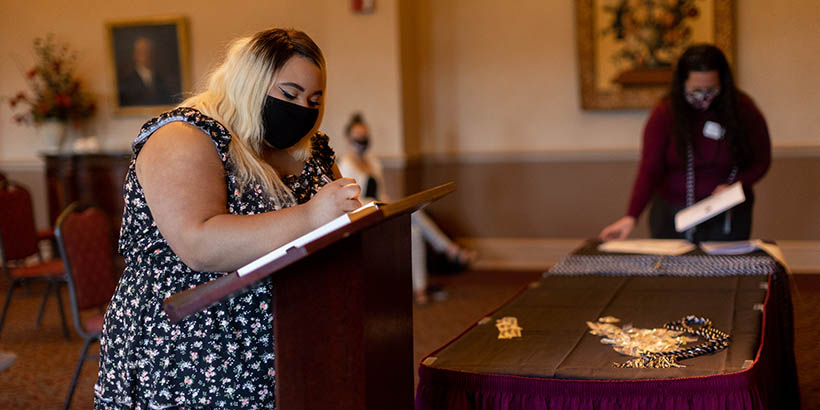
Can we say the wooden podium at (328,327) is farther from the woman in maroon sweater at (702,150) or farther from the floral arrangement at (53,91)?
the floral arrangement at (53,91)

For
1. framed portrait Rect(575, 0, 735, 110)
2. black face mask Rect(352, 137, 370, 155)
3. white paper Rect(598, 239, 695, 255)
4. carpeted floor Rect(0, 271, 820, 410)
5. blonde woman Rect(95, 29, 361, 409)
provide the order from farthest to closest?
framed portrait Rect(575, 0, 735, 110) → black face mask Rect(352, 137, 370, 155) → carpeted floor Rect(0, 271, 820, 410) → white paper Rect(598, 239, 695, 255) → blonde woman Rect(95, 29, 361, 409)

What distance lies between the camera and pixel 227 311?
1.55 meters

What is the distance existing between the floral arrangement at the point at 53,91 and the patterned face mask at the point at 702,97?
5766 millimetres

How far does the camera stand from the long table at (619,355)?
6.21ft

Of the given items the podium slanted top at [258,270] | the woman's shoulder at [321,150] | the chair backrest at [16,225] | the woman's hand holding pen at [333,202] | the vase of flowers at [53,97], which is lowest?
the chair backrest at [16,225]

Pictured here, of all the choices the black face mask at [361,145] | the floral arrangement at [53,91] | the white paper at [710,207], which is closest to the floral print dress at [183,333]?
the white paper at [710,207]

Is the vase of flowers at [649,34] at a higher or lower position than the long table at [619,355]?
higher

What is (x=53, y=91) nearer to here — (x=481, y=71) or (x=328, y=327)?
(x=481, y=71)

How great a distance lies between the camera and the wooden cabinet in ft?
24.0

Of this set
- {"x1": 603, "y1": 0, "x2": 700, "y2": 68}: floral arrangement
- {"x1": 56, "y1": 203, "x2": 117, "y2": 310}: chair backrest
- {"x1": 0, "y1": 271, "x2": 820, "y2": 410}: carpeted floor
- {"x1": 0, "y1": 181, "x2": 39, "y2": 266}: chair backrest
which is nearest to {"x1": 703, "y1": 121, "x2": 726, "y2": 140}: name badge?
{"x1": 0, "y1": 271, "x2": 820, "y2": 410}: carpeted floor

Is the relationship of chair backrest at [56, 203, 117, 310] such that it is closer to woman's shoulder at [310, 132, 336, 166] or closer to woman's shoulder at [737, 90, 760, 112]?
woman's shoulder at [310, 132, 336, 166]

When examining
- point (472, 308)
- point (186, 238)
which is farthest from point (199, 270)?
point (472, 308)

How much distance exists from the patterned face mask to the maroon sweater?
7cm

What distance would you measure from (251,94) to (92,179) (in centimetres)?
630
